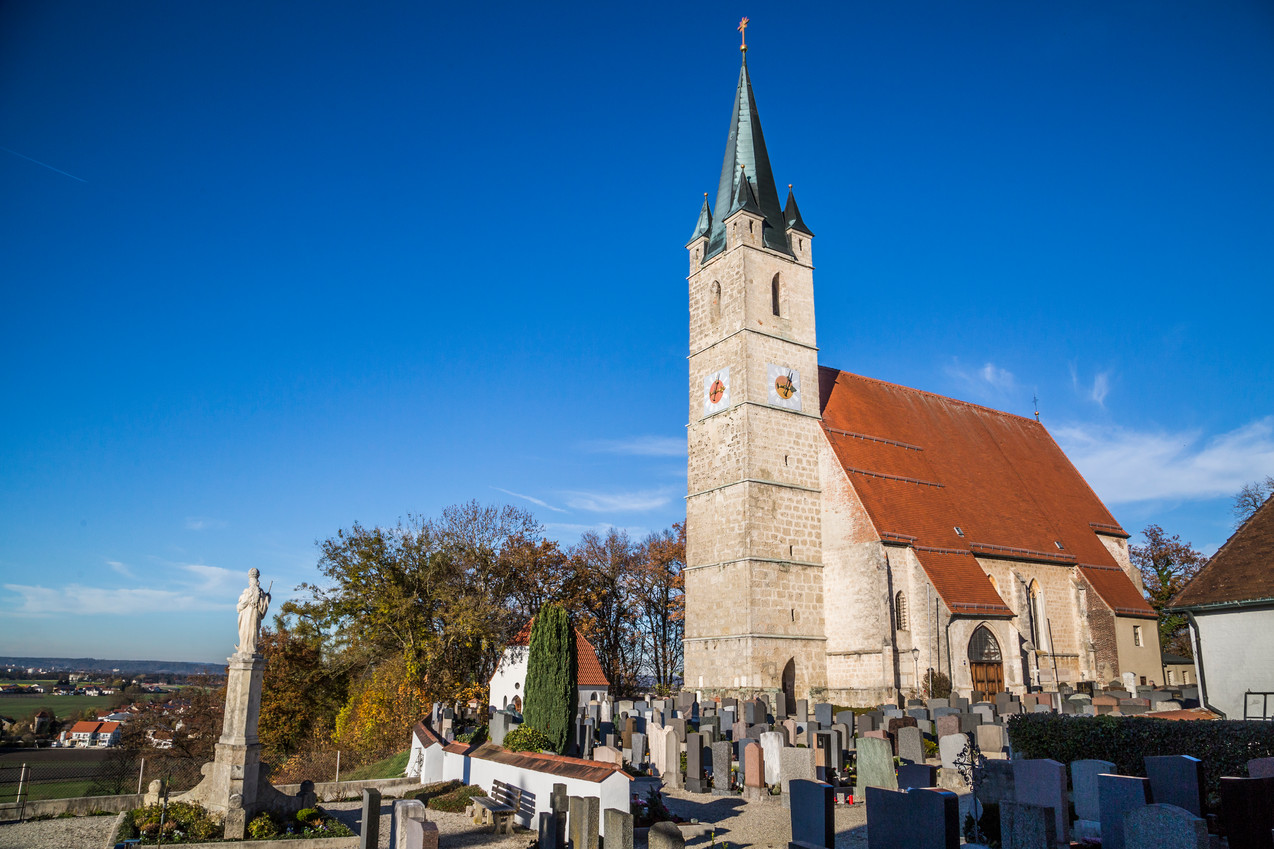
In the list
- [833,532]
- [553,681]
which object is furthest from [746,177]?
[553,681]

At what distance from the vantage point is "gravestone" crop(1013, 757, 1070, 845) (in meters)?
7.28

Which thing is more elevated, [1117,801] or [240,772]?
[1117,801]

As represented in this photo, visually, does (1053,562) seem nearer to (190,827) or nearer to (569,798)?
(569,798)

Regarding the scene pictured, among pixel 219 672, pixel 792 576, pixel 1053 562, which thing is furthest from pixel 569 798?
pixel 219 672

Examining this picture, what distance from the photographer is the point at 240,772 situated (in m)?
9.98

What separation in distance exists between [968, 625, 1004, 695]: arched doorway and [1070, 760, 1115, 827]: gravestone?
15998 millimetres

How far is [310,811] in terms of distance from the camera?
10.4m

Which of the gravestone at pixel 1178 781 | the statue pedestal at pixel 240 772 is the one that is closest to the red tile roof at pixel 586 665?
the statue pedestal at pixel 240 772

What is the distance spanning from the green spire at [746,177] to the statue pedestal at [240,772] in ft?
67.6

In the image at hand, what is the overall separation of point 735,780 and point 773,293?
17604 millimetres

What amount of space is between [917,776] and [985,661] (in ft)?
53.1

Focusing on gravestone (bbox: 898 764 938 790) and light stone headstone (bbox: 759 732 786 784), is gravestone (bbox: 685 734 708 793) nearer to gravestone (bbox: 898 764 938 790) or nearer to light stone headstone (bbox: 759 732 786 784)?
light stone headstone (bbox: 759 732 786 784)

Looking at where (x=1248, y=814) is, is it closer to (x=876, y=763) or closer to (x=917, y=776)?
(x=917, y=776)

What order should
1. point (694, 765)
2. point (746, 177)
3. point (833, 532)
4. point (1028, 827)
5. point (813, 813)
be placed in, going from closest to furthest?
1. point (1028, 827)
2. point (813, 813)
3. point (694, 765)
4. point (833, 532)
5. point (746, 177)
